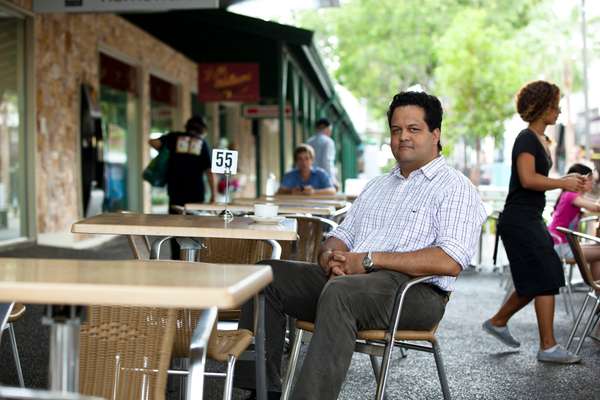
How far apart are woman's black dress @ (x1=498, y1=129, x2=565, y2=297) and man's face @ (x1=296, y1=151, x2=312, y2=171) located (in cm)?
332

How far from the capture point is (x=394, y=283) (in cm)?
328

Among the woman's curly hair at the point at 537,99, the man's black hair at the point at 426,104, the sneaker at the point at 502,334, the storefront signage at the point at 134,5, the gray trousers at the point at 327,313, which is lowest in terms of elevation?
the sneaker at the point at 502,334

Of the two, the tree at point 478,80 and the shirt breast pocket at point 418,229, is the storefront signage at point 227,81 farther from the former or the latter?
the tree at point 478,80

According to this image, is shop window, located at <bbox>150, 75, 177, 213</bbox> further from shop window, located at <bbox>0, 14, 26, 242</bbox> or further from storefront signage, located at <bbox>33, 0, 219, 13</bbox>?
storefront signage, located at <bbox>33, 0, 219, 13</bbox>

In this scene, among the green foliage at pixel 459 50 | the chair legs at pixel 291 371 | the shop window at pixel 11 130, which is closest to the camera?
the chair legs at pixel 291 371

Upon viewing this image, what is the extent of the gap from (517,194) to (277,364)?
2151mm

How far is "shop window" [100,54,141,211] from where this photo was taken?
13.2 metres

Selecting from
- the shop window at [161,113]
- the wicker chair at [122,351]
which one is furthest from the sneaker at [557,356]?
the shop window at [161,113]

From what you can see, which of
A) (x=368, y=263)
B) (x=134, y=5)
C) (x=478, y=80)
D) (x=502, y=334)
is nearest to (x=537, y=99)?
(x=502, y=334)

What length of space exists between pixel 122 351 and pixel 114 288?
0.78 meters

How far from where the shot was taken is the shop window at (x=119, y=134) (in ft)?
43.4

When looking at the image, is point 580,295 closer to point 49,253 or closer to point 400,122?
point 400,122

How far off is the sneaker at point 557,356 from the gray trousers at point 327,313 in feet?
6.06

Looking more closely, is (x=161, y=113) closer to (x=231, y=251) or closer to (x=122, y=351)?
(x=231, y=251)
